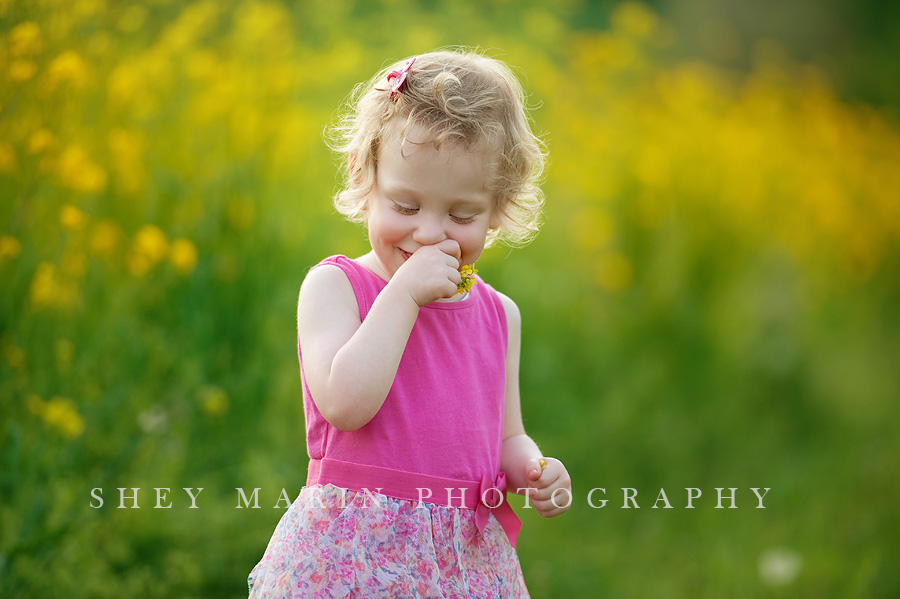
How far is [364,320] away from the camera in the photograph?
1.41 meters

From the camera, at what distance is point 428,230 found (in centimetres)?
144

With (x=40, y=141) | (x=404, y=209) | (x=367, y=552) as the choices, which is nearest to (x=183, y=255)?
(x=40, y=141)

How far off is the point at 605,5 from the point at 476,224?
3.61 m

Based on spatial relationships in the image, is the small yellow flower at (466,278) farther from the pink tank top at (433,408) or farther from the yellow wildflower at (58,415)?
the yellow wildflower at (58,415)

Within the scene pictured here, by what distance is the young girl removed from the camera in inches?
54.8

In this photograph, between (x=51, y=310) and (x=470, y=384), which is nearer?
(x=470, y=384)

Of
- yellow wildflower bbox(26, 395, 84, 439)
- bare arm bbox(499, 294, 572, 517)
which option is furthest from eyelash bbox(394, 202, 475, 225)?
yellow wildflower bbox(26, 395, 84, 439)

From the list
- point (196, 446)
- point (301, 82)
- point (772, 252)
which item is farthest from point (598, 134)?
point (196, 446)

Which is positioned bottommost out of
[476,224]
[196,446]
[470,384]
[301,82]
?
[470,384]

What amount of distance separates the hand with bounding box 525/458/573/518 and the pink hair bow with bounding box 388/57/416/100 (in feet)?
2.23

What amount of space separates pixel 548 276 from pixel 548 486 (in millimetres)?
2676

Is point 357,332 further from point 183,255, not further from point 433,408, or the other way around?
point 183,255

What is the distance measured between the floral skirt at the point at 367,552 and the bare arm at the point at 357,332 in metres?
0.16

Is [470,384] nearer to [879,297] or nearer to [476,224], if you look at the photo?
[476,224]
